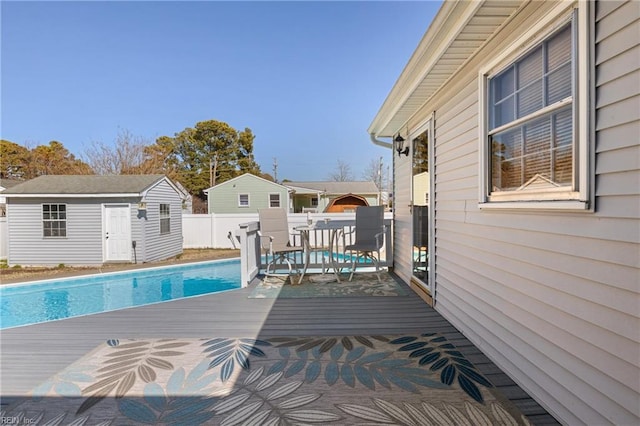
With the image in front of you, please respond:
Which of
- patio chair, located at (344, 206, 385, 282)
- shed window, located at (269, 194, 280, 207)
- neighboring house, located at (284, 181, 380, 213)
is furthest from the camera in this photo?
neighboring house, located at (284, 181, 380, 213)

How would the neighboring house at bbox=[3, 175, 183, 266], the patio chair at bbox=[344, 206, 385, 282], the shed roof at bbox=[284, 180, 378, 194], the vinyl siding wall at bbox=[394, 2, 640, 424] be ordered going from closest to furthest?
the vinyl siding wall at bbox=[394, 2, 640, 424], the patio chair at bbox=[344, 206, 385, 282], the neighboring house at bbox=[3, 175, 183, 266], the shed roof at bbox=[284, 180, 378, 194]

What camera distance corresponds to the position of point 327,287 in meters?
5.03

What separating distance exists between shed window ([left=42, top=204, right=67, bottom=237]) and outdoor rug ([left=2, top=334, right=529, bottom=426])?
984 centimetres

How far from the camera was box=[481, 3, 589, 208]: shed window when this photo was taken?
1690mm

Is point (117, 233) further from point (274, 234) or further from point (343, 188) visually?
point (343, 188)

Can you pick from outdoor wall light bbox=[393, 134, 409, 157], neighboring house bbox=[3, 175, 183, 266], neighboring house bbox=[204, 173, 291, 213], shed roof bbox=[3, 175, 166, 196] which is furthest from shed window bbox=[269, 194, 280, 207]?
outdoor wall light bbox=[393, 134, 409, 157]

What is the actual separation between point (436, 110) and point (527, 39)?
181 cm

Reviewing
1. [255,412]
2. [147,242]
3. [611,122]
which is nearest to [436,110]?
[611,122]

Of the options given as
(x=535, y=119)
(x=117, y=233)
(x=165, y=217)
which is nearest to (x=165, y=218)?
(x=165, y=217)

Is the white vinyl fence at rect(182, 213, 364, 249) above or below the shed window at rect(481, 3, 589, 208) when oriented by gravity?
below

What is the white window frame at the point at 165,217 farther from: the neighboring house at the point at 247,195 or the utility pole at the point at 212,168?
the utility pole at the point at 212,168

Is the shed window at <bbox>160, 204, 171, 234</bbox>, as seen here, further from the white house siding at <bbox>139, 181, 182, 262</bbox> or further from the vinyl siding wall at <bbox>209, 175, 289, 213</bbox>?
the vinyl siding wall at <bbox>209, 175, 289, 213</bbox>

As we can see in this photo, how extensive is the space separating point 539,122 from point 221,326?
Answer: 3.25 m

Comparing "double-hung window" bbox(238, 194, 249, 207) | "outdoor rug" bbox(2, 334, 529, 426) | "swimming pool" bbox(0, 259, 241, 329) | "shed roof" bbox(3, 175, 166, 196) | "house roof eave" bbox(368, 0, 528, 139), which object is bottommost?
"swimming pool" bbox(0, 259, 241, 329)
